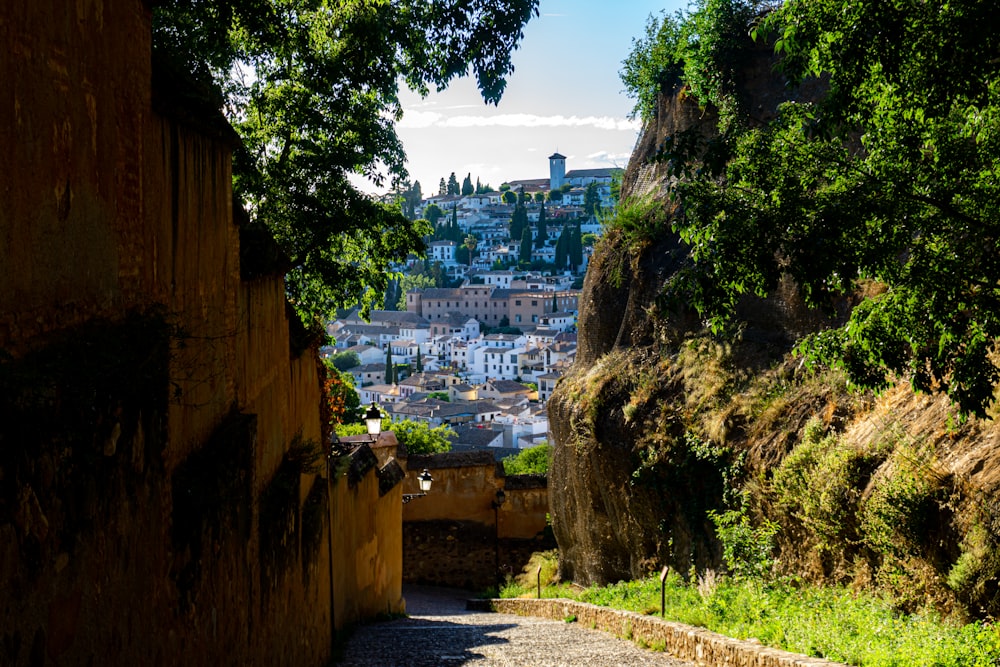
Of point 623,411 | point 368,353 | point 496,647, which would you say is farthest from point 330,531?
point 368,353

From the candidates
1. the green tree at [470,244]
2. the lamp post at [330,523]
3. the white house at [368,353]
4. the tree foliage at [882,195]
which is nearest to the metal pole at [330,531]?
the lamp post at [330,523]

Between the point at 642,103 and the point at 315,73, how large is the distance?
836 cm

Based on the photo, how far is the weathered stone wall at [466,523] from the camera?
74.5 feet

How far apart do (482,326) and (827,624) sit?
137957 mm

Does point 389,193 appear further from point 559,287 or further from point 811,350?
point 559,287

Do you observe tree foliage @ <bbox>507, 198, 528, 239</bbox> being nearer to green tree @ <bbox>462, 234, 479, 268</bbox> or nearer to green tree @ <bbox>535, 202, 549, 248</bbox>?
green tree @ <bbox>535, 202, 549, 248</bbox>

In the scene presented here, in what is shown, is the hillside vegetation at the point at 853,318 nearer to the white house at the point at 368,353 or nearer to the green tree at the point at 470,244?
the white house at the point at 368,353

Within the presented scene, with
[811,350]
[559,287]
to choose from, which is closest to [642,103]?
[811,350]

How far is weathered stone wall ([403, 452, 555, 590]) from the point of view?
894 inches

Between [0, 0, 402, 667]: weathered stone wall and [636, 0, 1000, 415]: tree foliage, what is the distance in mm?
3357

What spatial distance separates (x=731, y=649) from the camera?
299 inches

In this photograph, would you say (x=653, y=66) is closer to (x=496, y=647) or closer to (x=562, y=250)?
(x=496, y=647)

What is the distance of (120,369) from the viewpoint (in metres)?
4.09

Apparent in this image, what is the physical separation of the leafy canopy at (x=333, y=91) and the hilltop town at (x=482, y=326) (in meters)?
66.9
